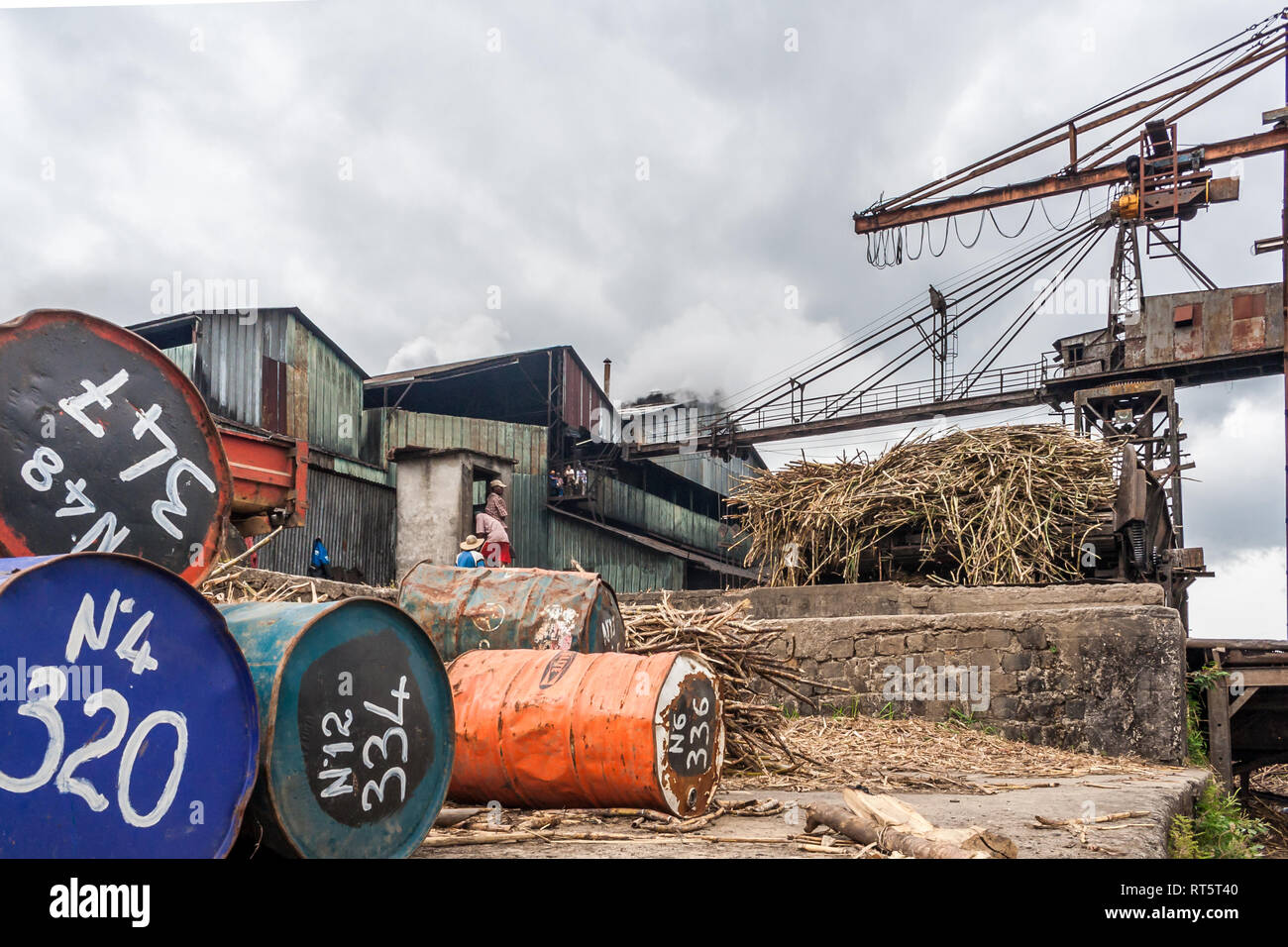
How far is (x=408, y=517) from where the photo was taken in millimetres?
16859

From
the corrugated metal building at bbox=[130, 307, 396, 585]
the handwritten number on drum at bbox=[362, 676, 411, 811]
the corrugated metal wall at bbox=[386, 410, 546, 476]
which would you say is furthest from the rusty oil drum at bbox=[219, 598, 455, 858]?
the corrugated metal wall at bbox=[386, 410, 546, 476]

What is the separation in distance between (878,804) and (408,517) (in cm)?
1405

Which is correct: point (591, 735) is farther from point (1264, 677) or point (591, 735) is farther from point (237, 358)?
point (237, 358)

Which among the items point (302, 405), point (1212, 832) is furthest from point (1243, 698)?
point (302, 405)

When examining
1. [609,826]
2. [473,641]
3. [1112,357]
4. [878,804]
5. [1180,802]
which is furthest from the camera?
[1112,357]

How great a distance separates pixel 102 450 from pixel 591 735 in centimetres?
228

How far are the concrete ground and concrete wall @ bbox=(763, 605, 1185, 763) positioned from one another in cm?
131

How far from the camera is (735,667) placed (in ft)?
21.1

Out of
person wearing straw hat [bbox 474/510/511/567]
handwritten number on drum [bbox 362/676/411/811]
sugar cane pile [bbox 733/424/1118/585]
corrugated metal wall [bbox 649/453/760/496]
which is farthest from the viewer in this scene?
corrugated metal wall [bbox 649/453/760/496]

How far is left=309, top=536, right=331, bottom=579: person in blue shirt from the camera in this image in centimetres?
1461

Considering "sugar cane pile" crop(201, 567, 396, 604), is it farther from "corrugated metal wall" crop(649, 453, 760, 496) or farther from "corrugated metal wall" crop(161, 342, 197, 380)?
"corrugated metal wall" crop(649, 453, 760, 496)

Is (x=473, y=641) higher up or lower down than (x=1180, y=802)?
higher up
